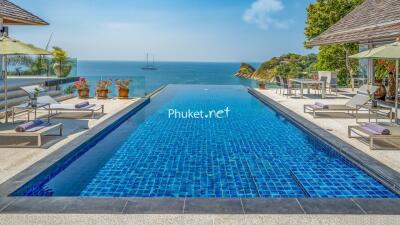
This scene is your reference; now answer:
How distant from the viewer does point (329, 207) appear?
438 cm

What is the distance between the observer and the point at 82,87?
1648cm

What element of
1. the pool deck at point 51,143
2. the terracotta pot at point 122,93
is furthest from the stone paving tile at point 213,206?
the terracotta pot at point 122,93

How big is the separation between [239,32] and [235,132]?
50.8 metres

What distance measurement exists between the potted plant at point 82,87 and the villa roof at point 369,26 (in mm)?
11019

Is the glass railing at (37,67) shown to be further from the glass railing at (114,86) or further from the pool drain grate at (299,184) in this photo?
the pool drain grate at (299,184)

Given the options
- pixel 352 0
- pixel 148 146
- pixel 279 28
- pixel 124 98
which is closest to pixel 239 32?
pixel 279 28

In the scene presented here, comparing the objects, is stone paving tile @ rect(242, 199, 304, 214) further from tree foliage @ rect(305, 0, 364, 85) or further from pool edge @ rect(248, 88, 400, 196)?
tree foliage @ rect(305, 0, 364, 85)

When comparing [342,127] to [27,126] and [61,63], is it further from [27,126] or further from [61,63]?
[61,63]

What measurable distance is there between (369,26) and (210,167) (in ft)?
39.0

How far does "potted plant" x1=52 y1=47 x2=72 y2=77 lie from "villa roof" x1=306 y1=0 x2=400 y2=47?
40.2 ft

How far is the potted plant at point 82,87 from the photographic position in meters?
16.5

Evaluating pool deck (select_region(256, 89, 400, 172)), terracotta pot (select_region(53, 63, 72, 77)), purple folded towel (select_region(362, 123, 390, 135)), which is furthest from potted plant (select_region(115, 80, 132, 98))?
purple folded towel (select_region(362, 123, 390, 135))

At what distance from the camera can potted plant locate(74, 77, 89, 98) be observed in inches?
649

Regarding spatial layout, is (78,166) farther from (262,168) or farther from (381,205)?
(381,205)
